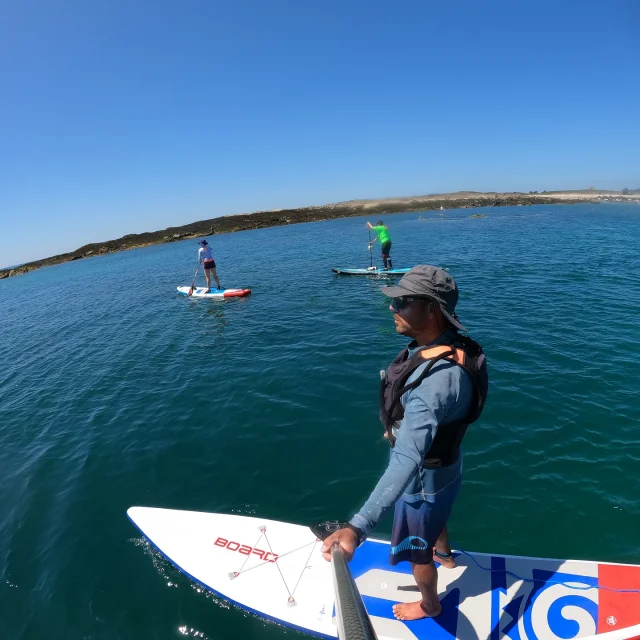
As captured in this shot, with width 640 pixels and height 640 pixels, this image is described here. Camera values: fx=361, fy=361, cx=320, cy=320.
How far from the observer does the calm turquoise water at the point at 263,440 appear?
529cm

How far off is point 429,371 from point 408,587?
3263 mm

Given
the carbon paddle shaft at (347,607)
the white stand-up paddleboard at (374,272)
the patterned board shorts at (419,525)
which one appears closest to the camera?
the carbon paddle shaft at (347,607)

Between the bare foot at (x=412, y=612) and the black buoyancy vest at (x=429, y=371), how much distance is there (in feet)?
7.08

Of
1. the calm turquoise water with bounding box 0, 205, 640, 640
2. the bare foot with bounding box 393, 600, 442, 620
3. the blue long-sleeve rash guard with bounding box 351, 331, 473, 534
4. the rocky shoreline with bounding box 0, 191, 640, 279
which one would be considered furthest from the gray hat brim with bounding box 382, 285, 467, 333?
the rocky shoreline with bounding box 0, 191, 640, 279

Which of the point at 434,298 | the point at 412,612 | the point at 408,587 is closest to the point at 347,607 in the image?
the point at 434,298

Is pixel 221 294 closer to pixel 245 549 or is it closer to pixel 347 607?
pixel 245 549

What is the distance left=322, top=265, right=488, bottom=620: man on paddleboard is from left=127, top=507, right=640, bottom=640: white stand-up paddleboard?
1.06 meters

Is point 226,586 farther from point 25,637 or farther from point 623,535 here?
point 623,535

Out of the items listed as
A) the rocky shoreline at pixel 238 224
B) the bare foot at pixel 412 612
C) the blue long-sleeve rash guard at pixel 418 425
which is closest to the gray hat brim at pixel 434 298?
the blue long-sleeve rash guard at pixel 418 425

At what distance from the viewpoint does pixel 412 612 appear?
3941mm

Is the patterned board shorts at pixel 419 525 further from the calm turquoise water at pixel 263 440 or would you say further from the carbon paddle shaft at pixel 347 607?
the calm turquoise water at pixel 263 440

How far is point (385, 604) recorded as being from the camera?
4.13 m

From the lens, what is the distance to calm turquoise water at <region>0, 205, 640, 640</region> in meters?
5.29

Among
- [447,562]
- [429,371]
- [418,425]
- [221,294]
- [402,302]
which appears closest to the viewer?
[418,425]
